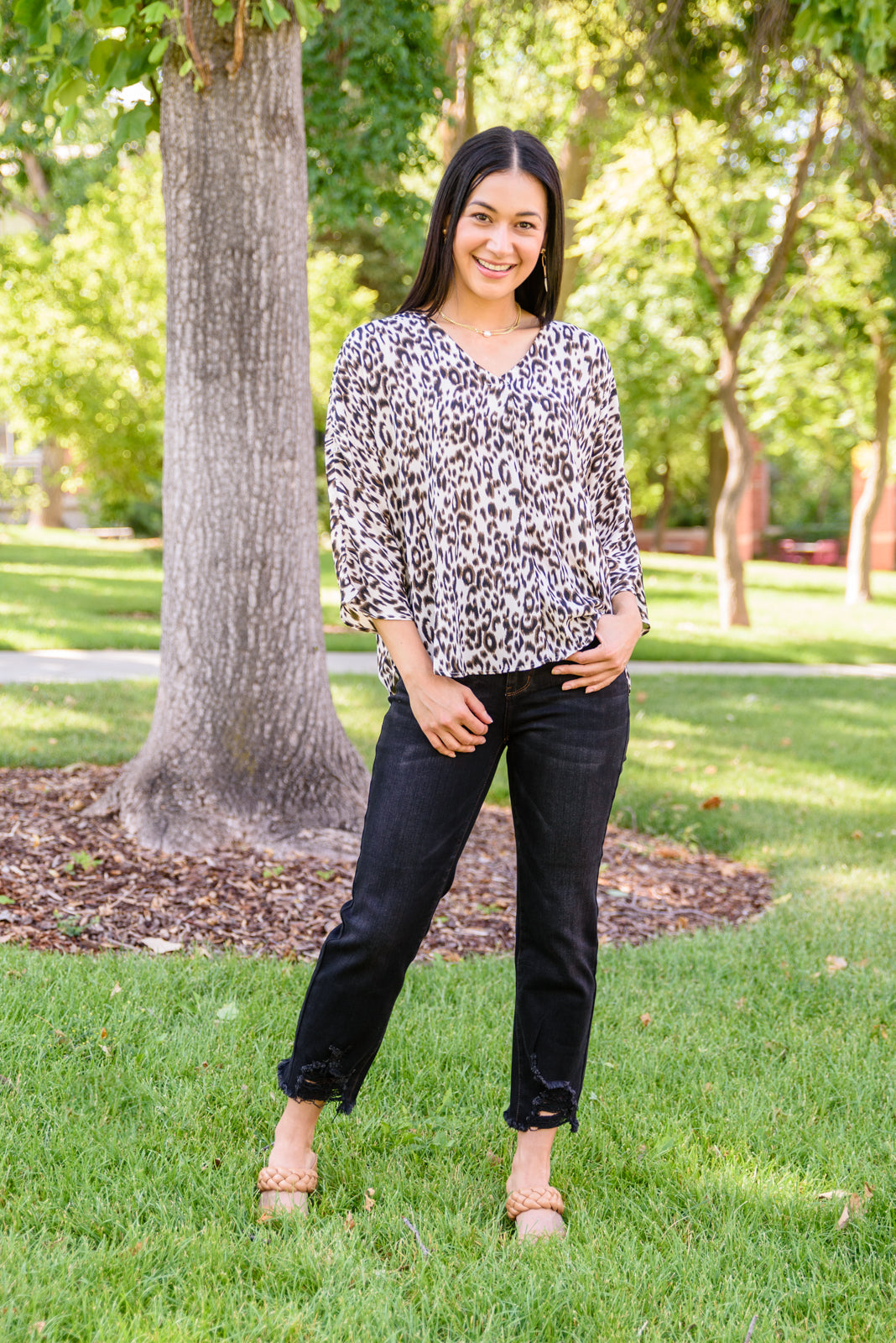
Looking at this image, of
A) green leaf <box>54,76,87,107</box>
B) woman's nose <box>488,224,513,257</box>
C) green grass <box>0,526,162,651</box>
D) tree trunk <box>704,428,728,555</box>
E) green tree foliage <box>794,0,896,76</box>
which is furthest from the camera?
→ tree trunk <box>704,428,728,555</box>

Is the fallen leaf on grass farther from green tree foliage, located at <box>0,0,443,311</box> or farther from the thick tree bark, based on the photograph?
the thick tree bark

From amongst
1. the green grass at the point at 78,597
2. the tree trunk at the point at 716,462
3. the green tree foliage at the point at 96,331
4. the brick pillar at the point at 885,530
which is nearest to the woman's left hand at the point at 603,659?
the green grass at the point at 78,597

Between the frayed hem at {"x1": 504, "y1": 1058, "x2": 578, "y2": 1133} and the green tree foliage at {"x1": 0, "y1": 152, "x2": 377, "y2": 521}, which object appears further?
the green tree foliage at {"x1": 0, "y1": 152, "x2": 377, "y2": 521}

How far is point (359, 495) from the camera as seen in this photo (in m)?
2.25

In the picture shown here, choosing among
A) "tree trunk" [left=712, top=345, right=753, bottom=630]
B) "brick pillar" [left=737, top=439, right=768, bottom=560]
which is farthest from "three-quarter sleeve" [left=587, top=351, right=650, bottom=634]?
"brick pillar" [left=737, top=439, right=768, bottom=560]

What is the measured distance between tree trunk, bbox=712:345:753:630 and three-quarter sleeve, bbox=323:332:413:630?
11.9 metres

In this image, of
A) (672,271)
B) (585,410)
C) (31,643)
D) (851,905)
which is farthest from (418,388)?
(672,271)

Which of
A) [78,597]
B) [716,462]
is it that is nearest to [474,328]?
[78,597]

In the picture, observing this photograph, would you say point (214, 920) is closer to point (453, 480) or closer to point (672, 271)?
point (453, 480)

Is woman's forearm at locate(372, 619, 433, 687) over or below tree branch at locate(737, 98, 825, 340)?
below

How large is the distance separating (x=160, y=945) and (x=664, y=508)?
3542 cm

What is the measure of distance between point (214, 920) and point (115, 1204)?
1.60 metres

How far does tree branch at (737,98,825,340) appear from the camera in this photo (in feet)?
37.6

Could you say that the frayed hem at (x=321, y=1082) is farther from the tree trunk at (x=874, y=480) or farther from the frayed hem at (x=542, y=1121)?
the tree trunk at (x=874, y=480)
